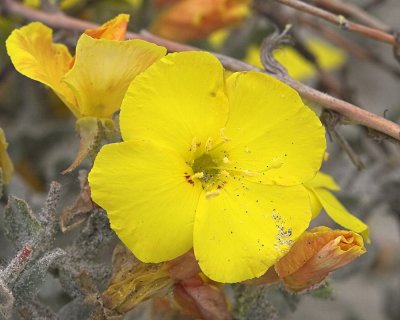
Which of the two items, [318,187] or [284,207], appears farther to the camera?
[318,187]

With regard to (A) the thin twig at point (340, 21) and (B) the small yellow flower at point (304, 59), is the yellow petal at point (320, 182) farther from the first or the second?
(B) the small yellow flower at point (304, 59)

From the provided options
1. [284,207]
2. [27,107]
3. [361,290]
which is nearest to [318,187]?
[284,207]

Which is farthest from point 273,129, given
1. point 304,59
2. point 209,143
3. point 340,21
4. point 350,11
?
point 304,59

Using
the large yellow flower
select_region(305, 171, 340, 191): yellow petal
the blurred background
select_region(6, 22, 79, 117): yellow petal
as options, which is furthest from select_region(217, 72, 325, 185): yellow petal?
the blurred background

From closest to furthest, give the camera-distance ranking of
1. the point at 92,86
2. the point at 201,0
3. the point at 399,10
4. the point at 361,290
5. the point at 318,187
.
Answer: the point at 92,86, the point at 318,187, the point at 201,0, the point at 361,290, the point at 399,10

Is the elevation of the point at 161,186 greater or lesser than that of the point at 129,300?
greater

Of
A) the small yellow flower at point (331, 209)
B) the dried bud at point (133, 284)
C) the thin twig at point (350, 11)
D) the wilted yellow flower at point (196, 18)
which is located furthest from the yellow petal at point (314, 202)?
the wilted yellow flower at point (196, 18)

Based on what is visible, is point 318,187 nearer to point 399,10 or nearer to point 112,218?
point 112,218
